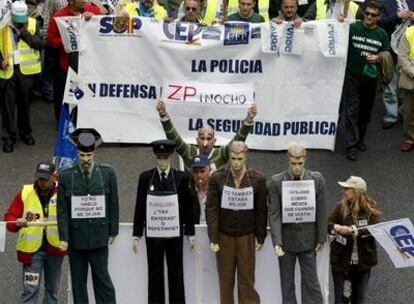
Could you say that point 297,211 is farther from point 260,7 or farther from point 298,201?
point 260,7

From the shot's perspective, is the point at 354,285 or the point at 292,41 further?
the point at 292,41

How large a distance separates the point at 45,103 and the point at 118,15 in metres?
2.75

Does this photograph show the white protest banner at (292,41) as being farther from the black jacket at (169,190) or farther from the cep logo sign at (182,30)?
the black jacket at (169,190)

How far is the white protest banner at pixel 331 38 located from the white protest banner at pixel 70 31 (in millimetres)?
3039

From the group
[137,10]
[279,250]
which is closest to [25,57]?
[137,10]

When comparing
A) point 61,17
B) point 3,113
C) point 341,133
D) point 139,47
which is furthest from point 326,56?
point 3,113

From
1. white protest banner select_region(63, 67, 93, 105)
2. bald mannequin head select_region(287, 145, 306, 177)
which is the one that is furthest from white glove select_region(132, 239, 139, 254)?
white protest banner select_region(63, 67, 93, 105)

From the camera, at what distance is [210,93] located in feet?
45.9

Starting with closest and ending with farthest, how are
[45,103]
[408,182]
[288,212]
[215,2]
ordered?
[288,212] → [408,182] → [215,2] → [45,103]

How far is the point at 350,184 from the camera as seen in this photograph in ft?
32.8

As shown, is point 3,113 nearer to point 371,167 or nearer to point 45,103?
point 45,103

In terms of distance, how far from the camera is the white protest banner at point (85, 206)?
9773 millimetres

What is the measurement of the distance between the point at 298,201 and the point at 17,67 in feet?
18.9

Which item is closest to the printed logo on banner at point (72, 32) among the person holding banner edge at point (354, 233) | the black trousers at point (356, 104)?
the black trousers at point (356, 104)
